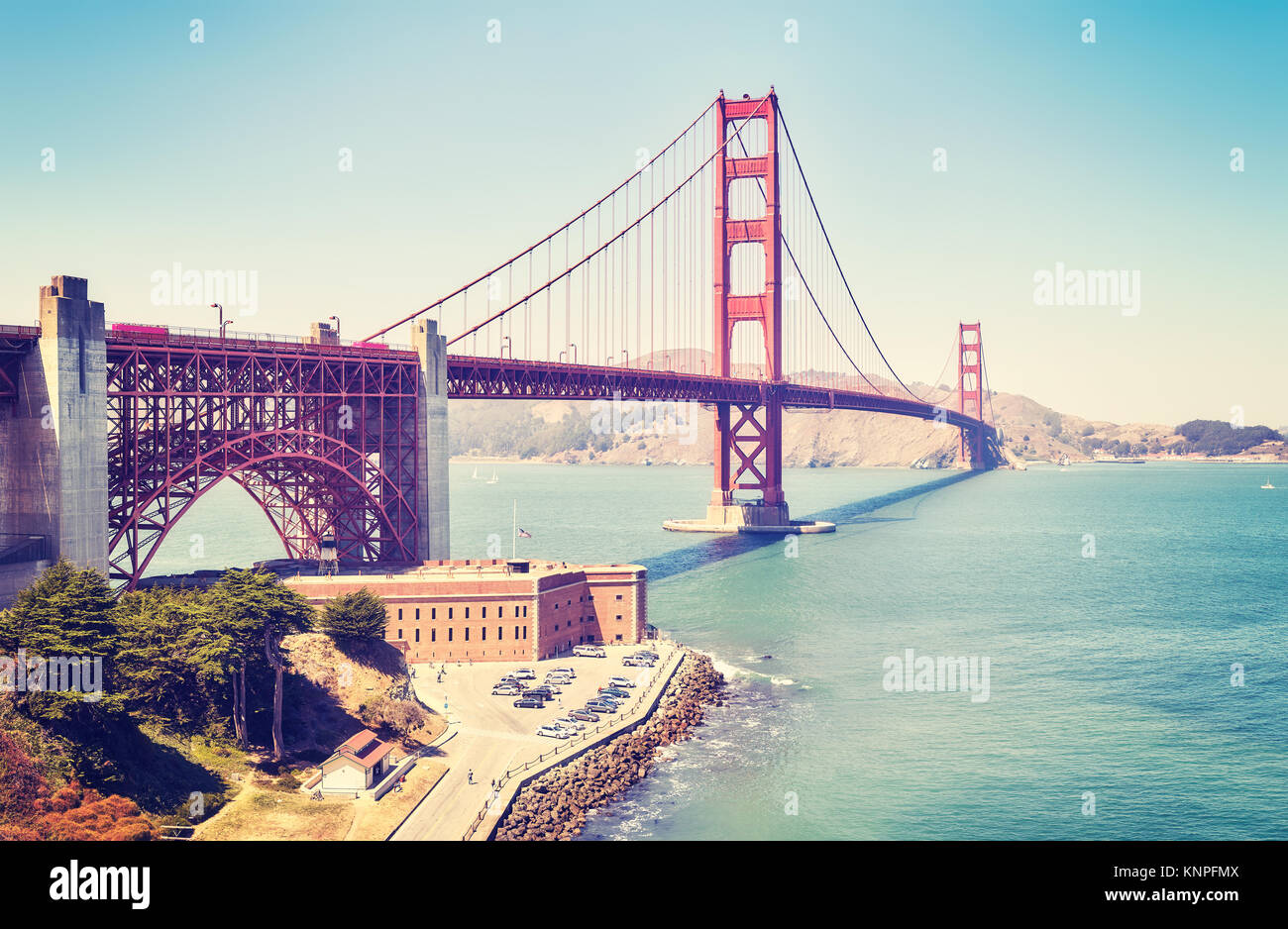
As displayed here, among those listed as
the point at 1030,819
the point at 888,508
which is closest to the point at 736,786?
the point at 1030,819

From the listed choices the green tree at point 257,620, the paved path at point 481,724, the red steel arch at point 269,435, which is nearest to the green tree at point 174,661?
the green tree at point 257,620

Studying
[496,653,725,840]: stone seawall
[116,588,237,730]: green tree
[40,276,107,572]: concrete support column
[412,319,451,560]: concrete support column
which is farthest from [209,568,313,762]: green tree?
[412,319,451,560]: concrete support column

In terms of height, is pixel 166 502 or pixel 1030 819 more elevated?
pixel 166 502

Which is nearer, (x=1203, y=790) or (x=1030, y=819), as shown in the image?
(x=1030, y=819)

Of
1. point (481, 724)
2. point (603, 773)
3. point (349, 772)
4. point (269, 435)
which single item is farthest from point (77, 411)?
point (603, 773)

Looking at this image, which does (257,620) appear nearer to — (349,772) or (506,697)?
(349,772)
